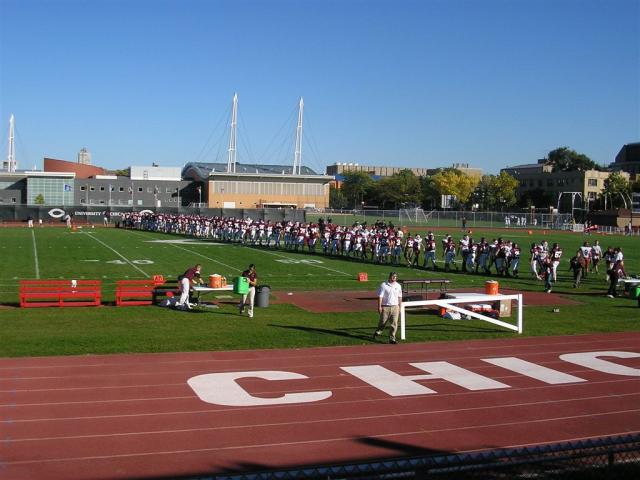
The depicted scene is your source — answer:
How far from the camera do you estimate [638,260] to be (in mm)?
39094

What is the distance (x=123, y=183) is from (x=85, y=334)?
8996 centimetres

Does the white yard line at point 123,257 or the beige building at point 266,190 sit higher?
the beige building at point 266,190

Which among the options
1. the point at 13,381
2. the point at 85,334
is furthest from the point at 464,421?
the point at 85,334

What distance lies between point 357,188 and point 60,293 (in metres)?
112

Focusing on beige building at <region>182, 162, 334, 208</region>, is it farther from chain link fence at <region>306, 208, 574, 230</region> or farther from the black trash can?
the black trash can

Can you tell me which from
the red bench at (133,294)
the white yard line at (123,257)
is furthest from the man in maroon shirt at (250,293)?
the white yard line at (123,257)

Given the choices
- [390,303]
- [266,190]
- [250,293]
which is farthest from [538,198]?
[390,303]

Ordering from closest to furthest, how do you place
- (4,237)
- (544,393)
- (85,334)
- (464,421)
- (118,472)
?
(118,472) → (464,421) → (544,393) → (85,334) → (4,237)

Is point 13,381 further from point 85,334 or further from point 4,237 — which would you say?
point 4,237

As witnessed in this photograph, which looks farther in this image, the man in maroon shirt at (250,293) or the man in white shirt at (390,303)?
the man in maroon shirt at (250,293)

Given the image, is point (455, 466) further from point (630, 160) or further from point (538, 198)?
point (630, 160)

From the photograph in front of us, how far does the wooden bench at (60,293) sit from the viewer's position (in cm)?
1961

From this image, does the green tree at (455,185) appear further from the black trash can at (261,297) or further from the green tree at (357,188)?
the black trash can at (261,297)

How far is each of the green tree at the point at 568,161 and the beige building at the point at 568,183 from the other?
1602 centimetres
